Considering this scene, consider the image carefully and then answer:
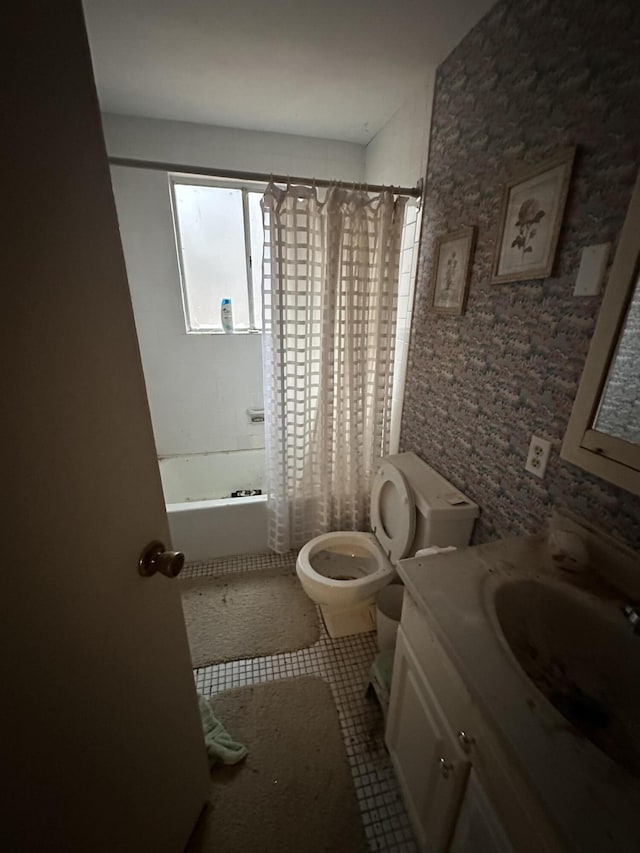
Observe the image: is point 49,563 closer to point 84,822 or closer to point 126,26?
point 84,822

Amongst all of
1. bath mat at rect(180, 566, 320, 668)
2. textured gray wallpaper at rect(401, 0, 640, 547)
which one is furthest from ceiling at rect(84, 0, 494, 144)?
bath mat at rect(180, 566, 320, 668)

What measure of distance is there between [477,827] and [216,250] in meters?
2.72

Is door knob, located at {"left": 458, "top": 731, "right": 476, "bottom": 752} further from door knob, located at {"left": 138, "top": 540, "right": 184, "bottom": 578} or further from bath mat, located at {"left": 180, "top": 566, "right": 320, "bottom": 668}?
bath mat, located at {"left": 180, "top": 566, "right": 320, "bottom": 668}

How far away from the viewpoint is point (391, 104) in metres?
1.62

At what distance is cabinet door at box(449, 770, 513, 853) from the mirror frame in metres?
0.66

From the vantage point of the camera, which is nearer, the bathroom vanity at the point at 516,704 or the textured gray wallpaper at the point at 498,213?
the bathroom vanity at the point at 516,704

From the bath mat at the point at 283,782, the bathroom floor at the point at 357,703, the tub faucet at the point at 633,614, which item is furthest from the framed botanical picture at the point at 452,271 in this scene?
the bath mat at the point at 283,782

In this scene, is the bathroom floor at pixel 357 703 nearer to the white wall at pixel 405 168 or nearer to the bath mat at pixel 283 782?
the bath mat at pixel 283 782

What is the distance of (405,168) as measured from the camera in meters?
1.65

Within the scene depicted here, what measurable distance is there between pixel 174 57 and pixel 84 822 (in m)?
2.26

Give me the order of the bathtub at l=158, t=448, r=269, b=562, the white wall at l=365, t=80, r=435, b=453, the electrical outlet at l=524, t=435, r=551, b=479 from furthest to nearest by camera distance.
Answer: the bathtub at l=158, t=448, r=269, b=562 < the white wall at l=365, t=80, r=435, b=453 < the electrical outlet at l=524, t=435, r=551, b=479

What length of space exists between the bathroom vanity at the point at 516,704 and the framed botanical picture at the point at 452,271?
0.90 metres

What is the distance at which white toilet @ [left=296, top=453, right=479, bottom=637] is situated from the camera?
50.6 inches

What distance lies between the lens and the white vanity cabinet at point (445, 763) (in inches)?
21.0
